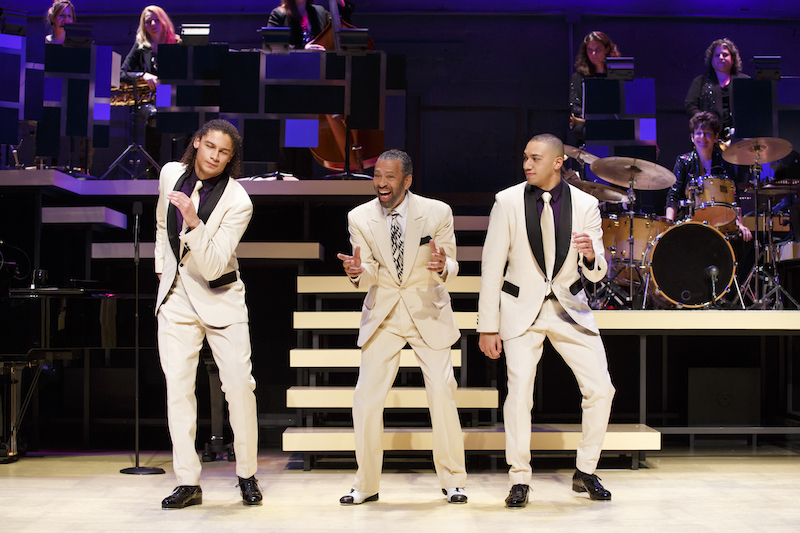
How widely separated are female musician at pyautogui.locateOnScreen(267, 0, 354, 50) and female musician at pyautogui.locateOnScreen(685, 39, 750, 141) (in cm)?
348

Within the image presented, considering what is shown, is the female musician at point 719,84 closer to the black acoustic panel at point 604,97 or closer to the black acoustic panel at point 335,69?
the black acoustic panel at point 604,97

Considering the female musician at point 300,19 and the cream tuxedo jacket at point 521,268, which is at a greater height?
the female musician at point 300,19

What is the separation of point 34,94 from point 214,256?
3.25 m

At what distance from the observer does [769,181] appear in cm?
636

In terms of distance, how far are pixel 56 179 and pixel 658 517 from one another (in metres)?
4.41

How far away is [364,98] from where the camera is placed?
548 cm

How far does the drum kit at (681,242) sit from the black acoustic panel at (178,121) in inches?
118

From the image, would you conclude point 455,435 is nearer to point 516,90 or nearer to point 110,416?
point 110,416

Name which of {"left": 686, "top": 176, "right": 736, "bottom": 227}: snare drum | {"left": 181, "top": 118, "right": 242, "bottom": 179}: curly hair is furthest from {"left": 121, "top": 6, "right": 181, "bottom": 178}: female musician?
{"left": 686, "top": 176, "right": 736, "bottom": 227}: snare drum

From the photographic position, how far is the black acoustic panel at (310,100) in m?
5.47

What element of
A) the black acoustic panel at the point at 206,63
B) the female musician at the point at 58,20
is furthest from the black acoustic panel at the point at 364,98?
the female musician at the point at 58,20

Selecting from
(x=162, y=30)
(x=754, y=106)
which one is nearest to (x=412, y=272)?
(x=162, y=30)

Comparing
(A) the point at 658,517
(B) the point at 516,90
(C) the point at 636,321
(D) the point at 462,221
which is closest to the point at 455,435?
(A) the point at 658,517

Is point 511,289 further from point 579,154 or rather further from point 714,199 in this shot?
point 714,199
